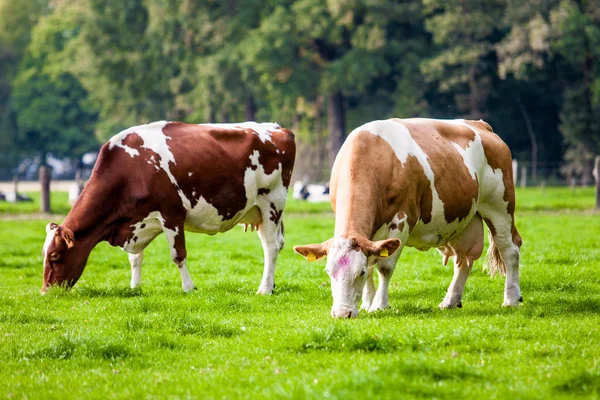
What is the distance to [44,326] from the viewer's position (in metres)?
9.55

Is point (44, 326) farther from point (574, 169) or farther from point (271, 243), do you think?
point (574, 169)

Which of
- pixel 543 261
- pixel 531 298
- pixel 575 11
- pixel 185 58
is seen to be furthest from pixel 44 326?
pixel 185 58

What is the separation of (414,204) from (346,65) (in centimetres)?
3857

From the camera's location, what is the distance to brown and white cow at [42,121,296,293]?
1198 cm

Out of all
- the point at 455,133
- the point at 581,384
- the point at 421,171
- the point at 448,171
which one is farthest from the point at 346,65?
the point at 581,384

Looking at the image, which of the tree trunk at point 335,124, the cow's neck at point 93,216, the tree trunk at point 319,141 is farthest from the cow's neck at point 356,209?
the tree trunk at point 319,141

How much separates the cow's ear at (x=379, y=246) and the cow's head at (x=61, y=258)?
469 cm

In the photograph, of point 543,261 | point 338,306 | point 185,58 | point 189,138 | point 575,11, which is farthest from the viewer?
point 185,58

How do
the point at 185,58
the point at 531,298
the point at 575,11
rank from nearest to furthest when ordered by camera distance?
the point at 531,298
the point at 575,11
the point at 185,58

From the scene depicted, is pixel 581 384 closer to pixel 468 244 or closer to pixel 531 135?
pixel 468 244

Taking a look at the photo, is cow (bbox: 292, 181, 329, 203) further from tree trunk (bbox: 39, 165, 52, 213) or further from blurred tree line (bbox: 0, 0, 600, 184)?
tree trunk (bbox: 39, 165, 52, 213)

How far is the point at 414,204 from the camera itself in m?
9.79

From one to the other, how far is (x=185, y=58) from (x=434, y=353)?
49059 mm

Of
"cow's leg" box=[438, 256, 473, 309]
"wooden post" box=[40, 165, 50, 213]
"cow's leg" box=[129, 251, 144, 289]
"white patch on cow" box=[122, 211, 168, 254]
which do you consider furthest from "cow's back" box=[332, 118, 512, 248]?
"wooden post" box=[40, 165, 50, 213]
